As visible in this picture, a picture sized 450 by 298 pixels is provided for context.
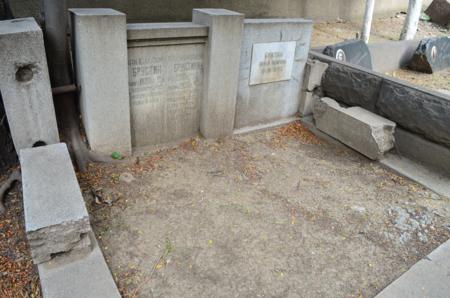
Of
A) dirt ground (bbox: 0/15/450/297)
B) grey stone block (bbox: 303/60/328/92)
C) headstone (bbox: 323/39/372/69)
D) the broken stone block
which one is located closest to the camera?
dirt ground (bbox: 0/15/450/297)

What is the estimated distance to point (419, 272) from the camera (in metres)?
3.29

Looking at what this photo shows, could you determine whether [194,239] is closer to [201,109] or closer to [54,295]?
[54,295]

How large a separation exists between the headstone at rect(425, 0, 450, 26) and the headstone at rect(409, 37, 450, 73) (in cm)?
558

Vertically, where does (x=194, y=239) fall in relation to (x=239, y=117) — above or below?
below

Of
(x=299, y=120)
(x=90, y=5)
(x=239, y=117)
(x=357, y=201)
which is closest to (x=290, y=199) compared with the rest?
(x=357, y=201)

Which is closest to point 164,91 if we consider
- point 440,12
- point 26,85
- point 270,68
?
point 26,85

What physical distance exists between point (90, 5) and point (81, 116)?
3.89m

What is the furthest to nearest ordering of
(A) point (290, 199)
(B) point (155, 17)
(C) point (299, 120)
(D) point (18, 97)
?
1. (B) point (155, 17)
2. (C) point (299, 120)
3. (A) point (290, 199)
4. (D) point (18, 97)

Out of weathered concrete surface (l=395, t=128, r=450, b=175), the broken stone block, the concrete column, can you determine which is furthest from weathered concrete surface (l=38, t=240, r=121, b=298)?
weathered concrete surface (l=395, t=128, r=450, b=175)

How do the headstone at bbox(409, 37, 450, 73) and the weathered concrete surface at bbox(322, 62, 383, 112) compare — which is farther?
the headstone at bbox(409, 37, 450, 73)

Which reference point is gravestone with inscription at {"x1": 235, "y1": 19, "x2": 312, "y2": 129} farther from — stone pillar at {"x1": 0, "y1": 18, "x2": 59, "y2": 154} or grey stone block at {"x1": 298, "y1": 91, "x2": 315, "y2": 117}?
stone pillar at {"x1": 0, "y1": 18, "x2": 59, "y2": 154}

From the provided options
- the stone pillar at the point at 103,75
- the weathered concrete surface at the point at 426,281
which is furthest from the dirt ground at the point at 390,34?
the stone pillar at the point at 103,75

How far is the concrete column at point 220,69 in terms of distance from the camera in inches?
190

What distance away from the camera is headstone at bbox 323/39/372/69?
710 centimetres
